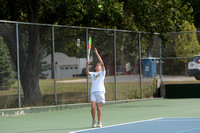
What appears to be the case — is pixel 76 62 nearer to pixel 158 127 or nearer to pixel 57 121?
pixel 57 121

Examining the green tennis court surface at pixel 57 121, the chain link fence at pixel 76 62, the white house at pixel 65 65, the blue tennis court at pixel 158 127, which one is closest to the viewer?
the blue tennis court at pixel 158 127

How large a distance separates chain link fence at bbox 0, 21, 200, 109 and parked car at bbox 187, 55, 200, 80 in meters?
0.18

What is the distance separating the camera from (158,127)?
9.29 meters

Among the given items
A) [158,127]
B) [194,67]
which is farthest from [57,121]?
[194,67]

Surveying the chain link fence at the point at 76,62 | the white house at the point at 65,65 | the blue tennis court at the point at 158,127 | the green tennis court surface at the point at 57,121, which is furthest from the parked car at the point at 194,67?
the blue tennis court at the point at 158,127

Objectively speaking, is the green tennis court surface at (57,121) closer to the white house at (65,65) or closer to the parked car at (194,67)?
the white house at (65,65)

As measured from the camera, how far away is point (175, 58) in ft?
63.2

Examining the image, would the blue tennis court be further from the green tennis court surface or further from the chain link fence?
the chain link fence

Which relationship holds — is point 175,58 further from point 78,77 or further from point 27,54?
point 27,54

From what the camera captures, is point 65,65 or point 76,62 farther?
point 76,62

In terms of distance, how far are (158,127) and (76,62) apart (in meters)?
6.45

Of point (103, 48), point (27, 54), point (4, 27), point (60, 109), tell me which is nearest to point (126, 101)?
point (103, 48)

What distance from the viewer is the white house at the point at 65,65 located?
14.3m

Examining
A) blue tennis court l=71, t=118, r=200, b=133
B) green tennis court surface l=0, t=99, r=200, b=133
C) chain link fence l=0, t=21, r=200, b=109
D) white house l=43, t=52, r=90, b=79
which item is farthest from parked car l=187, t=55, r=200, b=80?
blue tennis court l=71, t=118, r=200, b=133
